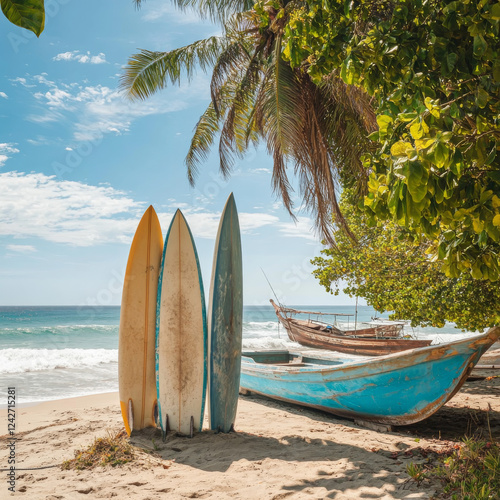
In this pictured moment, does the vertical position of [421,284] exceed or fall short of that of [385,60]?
it falls short

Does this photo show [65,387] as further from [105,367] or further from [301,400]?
[301,400]

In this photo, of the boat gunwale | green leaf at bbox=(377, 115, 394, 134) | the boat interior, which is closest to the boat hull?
the boat interior

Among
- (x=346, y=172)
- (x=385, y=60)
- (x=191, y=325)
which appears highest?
(x=346, y=172)

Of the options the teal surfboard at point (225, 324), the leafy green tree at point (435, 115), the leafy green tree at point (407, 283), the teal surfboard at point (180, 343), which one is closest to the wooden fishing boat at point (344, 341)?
the leafy green tree at point (407, 283)

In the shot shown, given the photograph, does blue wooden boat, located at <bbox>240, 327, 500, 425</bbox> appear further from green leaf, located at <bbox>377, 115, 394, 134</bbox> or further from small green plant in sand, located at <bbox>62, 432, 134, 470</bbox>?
green leaf, located at <bbox>377, 115, 394, 134</bbox>

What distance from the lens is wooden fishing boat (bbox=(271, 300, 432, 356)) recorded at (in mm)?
12422

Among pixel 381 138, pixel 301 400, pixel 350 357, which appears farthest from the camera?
pixel 350 357

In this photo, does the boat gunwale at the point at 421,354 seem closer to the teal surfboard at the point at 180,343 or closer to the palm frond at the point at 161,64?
the teal surfboard at the point at 180,343

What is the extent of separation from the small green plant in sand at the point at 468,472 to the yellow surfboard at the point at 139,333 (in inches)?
115

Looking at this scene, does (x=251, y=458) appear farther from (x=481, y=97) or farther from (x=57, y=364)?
(x=57, y=364)

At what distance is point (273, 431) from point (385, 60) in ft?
13.6

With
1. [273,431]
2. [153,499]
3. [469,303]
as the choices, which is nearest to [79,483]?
[153,499]

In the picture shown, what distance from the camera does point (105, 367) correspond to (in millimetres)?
13625

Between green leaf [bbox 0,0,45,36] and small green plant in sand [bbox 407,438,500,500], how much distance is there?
3219 mm
